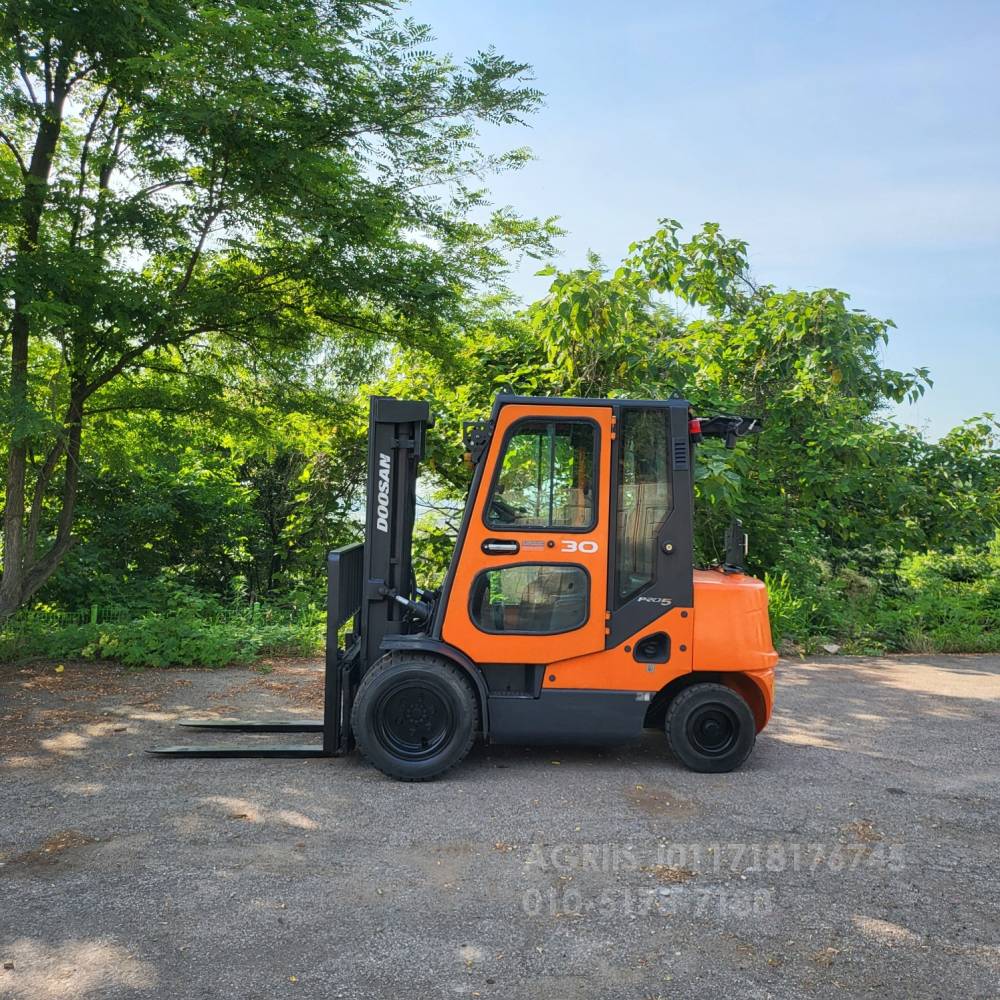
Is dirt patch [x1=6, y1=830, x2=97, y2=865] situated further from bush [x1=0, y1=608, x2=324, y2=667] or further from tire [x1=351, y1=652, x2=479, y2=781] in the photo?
bush [x1=0, y1=608, x2=324, y2=667]

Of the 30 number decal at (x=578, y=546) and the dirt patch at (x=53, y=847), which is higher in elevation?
the 30 number decal at (x=578, y=546)

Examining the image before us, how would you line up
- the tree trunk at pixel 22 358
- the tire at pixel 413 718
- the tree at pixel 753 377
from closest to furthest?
the tire at pixel 413 718, the tree trunk at pixel 22 358, the tree at pixel 753 377

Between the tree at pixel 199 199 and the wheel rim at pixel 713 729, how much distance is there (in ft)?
14.7

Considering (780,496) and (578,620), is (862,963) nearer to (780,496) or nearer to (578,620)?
(578,620)

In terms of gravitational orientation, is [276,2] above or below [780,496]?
above

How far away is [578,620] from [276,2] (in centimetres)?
592

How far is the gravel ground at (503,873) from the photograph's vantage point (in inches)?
121

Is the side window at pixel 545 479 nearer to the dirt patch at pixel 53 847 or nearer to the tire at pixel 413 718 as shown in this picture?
the tire at pixel 413 718

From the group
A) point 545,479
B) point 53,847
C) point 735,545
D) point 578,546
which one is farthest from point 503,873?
point 735,545

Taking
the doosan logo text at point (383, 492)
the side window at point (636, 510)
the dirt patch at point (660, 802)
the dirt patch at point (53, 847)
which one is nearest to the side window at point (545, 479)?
the side window at point (636, 510)

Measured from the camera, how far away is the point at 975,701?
7.74 metres

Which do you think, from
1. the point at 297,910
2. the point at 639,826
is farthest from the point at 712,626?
the point at 297,910

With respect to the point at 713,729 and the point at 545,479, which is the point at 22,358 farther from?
the point at 713,729

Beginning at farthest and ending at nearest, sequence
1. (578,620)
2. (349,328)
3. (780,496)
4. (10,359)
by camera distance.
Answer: (780,496)
(349,328)
(10,359)
(578,620)
